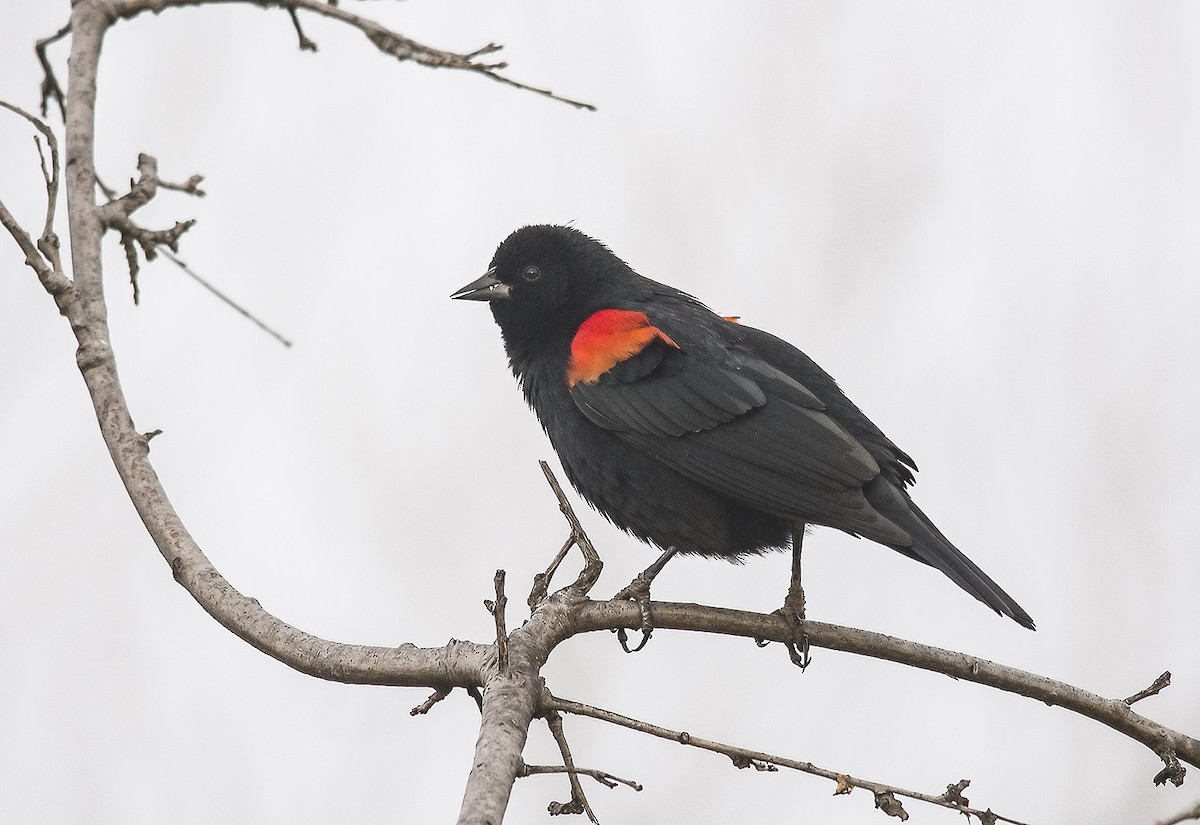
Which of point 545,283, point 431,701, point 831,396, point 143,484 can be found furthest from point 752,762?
point 545,283

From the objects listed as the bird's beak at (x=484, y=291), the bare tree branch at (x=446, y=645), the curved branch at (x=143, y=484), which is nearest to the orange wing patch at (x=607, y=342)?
the bird's beak at (x=484, y=291)

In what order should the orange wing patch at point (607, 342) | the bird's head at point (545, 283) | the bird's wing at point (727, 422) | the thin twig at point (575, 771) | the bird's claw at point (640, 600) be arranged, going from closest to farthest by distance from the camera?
the thin twig at point (575, 771)
the bird's claw at point (640, 600)
the bird's wing at point (727, 422)
the orange wing patch at point (607, 342)
the bird's head at point (545, 283)

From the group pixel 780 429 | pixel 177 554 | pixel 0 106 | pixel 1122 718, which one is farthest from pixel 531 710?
pixel 0 106

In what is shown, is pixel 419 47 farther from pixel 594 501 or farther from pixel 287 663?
pixel 594 501

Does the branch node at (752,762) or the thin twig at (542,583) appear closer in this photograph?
the branch node at (752,762)

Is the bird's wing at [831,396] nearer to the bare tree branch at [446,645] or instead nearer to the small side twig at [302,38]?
the bare tree branch at [446,645]

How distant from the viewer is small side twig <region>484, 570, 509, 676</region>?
2098mm

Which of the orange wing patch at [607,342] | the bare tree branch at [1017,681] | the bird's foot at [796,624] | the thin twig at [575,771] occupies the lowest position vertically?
the thin twig at [575,771]

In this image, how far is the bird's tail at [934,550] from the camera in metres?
3.12

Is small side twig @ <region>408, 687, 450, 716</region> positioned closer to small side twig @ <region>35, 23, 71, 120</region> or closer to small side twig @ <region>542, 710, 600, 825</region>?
small side twig @ <region>542, 710, 600, 825</region>

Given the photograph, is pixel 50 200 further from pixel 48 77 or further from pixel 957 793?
pixel 957 793

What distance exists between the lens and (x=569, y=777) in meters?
2.36

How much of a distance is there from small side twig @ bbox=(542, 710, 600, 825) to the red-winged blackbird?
1306mm

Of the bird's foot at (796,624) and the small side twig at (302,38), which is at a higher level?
the small side twig at (302,38)
